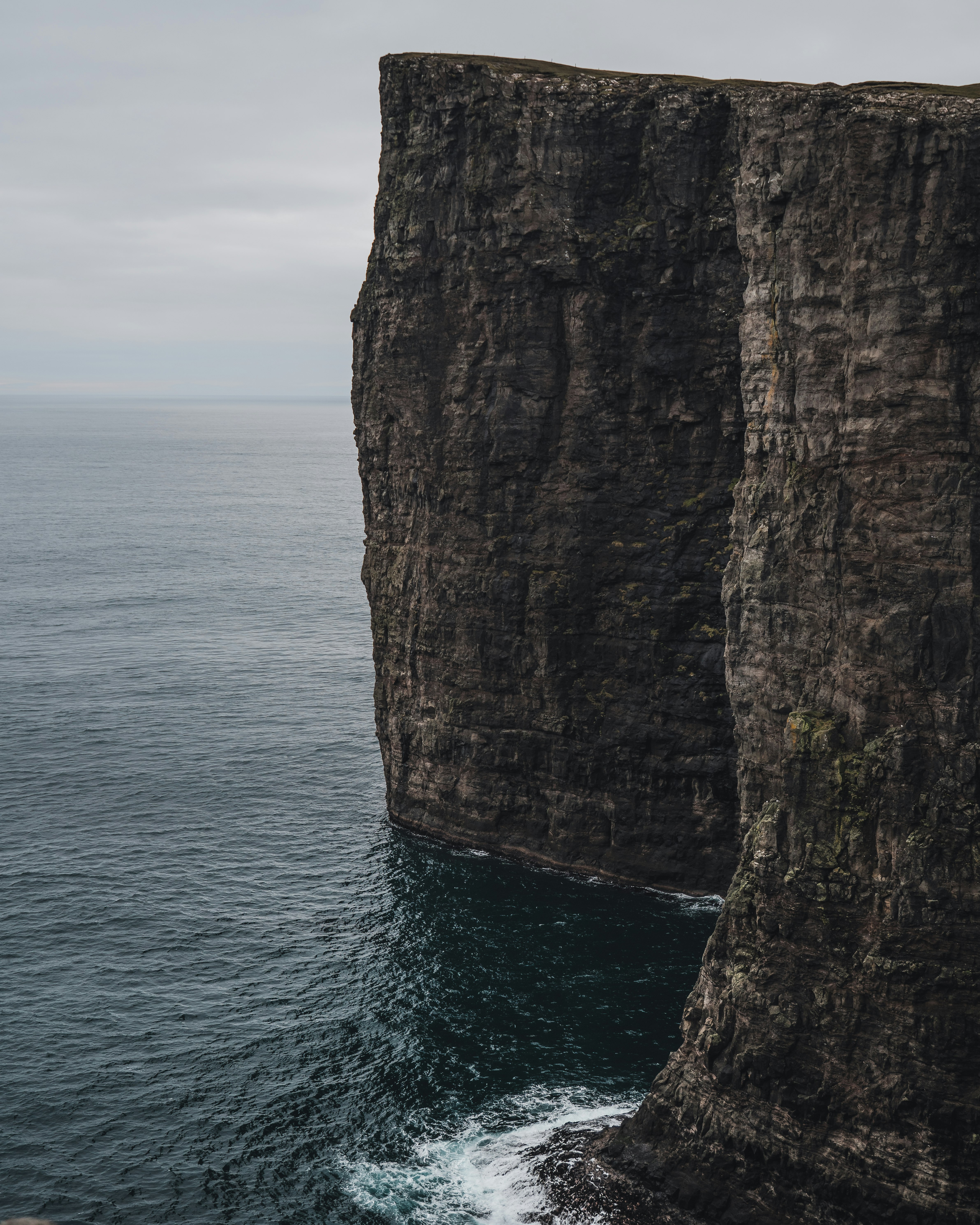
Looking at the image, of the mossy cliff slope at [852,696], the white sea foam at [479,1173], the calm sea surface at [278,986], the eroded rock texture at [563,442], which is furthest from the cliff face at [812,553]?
the calm sea surface at [278,986]

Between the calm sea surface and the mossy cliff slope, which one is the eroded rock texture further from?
the mossy cliff slope

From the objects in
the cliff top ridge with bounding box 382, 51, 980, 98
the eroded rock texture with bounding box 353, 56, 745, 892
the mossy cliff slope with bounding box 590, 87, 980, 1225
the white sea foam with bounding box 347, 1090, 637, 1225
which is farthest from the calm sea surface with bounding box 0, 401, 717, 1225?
the cliff top ridge with bounding box 382, 51, 980, 98

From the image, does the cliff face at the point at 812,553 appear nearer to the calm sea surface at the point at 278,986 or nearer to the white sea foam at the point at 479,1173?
the white sea foam at the point at 479,1173

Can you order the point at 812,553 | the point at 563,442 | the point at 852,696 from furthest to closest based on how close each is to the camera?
the point at 563,442, the point at 812,553, the point at 852,696

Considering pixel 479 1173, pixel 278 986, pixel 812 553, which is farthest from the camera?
pixel 278 986

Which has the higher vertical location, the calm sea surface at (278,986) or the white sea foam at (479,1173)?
the calm sea surface at (278,986)

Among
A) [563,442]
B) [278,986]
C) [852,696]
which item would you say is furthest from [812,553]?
[278,986]

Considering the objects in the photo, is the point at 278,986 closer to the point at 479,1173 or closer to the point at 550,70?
the point at 479,1173
